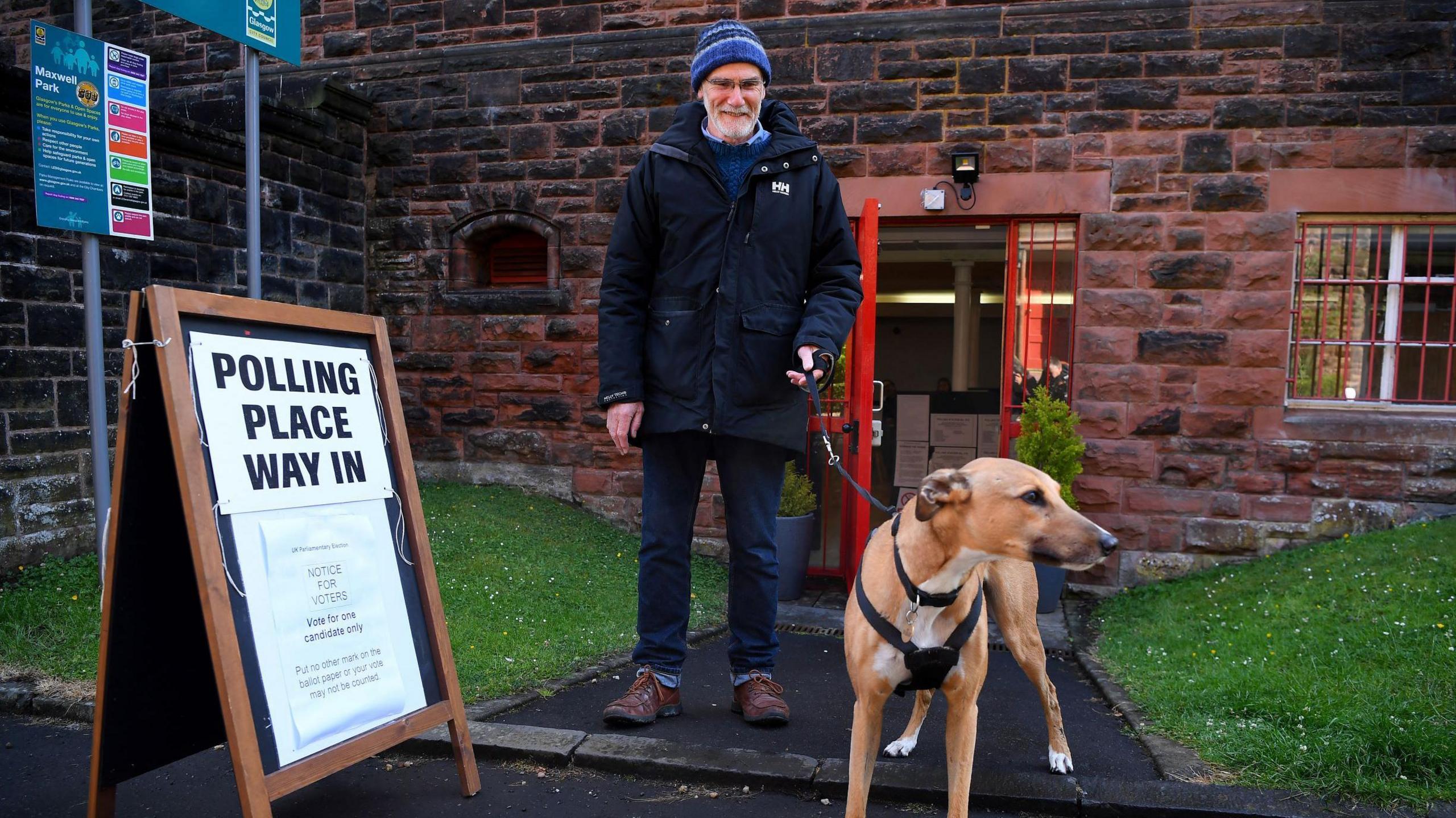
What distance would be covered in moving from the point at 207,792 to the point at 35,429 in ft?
11.8

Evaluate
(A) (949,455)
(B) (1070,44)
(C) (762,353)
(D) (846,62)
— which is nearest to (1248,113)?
(B) (1070,44)

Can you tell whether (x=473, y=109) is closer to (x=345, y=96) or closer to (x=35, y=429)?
(x=345, y=96)

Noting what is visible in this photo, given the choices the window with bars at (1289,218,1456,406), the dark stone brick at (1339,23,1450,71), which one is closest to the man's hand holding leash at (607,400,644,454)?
the window with bars at (1289,218,1456,406)

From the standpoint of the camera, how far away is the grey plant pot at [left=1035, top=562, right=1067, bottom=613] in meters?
5.96

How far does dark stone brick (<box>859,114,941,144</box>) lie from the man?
329 centimetres

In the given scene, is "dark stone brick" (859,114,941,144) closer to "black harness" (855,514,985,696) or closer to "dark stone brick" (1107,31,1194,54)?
"dark stone brick" (1107,31,1194,54)

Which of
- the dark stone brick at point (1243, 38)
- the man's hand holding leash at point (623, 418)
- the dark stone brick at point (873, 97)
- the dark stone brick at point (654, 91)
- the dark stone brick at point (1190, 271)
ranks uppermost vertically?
the dark stone brick at point (1243, 38)

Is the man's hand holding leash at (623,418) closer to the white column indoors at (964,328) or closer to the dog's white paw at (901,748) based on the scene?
the dog's white paw at (901,748)

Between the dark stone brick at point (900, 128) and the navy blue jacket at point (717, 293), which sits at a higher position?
the dark stone brick at point (900, 128)

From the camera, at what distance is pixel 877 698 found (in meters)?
2.70

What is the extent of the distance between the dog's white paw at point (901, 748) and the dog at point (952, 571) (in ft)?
2.09

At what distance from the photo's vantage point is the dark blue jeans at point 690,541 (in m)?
3.63

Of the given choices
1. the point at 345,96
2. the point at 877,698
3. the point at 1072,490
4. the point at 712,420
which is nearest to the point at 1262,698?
the point at 877,698

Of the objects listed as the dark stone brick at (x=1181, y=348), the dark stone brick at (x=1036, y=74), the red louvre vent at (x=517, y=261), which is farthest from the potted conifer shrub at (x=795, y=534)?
the dark stone brick at (x=1036, y=74)
